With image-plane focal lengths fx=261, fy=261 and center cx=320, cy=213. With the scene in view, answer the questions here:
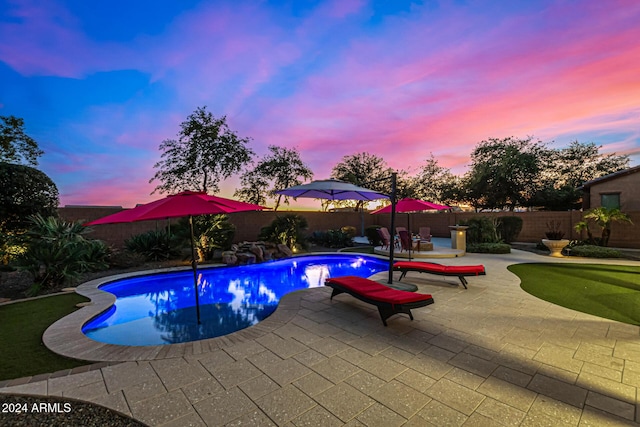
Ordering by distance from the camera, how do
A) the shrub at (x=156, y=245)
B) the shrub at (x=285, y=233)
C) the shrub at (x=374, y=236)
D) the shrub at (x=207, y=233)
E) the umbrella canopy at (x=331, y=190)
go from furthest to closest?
the shrub at (x=374, y=236) < the shrub at (x=285, y=233) < the shrub at (x=207, y=233) < the shrub at (x=156, y=245) < the umbrella canopy at (x=331, y=190)

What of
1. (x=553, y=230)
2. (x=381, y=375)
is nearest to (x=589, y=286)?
(x=381, y=375)

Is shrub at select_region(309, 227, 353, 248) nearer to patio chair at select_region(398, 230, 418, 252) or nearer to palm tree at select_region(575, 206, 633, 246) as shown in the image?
patio chair at select_region(398, 230, 418, 252)

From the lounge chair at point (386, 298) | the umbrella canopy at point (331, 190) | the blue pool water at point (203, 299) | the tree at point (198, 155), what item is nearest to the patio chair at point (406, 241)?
the blue pool water at point (203, 299)

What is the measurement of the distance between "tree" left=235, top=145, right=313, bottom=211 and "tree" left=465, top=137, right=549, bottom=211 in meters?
15.2

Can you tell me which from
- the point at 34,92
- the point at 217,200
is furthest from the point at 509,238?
the point at 34,92

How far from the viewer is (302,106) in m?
11.3

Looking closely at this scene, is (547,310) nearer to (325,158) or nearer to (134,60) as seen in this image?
(134,60)

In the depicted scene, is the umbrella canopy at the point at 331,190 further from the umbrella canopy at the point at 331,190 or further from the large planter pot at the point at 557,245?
the large planter pot at the point at 557,245

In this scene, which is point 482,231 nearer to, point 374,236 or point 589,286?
point 374,236

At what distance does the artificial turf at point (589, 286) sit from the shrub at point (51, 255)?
34.7 feet

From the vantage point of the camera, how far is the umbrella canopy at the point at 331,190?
7.67 metres

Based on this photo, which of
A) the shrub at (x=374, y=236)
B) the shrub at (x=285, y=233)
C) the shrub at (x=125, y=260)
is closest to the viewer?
the shrub at (x=125, y=260)

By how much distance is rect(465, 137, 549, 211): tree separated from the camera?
2070 centimetres

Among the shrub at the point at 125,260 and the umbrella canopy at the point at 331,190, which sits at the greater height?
the umbrella canopy at the point at 331,190
